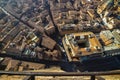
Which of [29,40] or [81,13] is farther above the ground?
[81,13]

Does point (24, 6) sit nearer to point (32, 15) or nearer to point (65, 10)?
point (32, 15)

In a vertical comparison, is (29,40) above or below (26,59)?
above

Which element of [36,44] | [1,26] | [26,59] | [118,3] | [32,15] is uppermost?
[118,3]

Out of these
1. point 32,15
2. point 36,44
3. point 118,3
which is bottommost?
point 36,44

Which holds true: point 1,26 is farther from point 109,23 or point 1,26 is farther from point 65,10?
point 109,23

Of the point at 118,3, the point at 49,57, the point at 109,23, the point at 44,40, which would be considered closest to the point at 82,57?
the point at 49,57

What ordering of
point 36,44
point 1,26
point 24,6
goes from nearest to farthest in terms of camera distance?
point 36,44 < point 1,26 < point 24,6

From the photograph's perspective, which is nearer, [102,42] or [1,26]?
[102,42]

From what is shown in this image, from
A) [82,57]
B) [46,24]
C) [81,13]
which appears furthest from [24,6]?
[82,57]

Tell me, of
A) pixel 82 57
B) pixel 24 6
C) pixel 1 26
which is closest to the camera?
pixel 82 57
